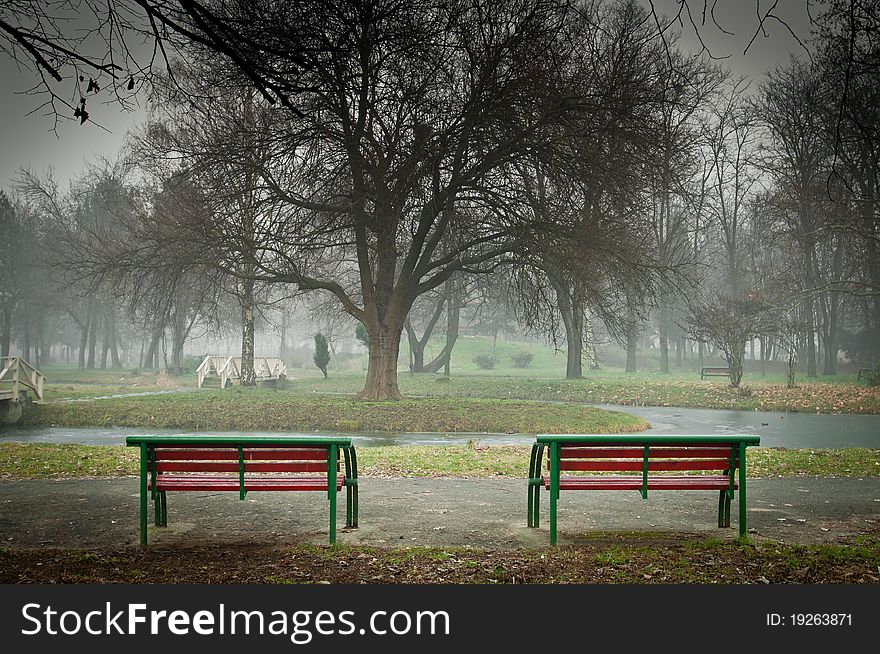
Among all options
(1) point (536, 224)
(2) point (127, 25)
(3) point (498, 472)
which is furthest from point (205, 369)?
(2) point (127, 25)

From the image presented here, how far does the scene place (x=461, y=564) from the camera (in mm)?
5672

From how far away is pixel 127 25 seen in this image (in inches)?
266

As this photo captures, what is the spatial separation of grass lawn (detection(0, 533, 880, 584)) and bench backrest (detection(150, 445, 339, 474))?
61 centimetres

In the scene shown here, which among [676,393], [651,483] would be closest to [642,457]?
[651,483]

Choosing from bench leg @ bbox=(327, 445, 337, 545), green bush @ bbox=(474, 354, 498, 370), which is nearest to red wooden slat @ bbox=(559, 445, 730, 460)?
bench leg @ bbox=(327, 445, 337, 545)

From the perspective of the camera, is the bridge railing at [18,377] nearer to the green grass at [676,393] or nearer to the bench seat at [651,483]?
the green grass at [676,393]

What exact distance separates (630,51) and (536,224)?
17.2 feet

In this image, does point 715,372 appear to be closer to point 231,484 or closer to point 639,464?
point 639,464

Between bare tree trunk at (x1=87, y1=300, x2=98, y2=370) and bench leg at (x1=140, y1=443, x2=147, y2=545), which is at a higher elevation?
bare tree trunk at (x1=87, y1=300, x2=98, y2=370)

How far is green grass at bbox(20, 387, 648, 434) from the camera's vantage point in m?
19.6

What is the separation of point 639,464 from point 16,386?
21.8 m

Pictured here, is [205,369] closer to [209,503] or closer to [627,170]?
[627,170]

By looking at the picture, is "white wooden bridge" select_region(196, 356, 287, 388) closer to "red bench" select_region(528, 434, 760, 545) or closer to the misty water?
the misty water

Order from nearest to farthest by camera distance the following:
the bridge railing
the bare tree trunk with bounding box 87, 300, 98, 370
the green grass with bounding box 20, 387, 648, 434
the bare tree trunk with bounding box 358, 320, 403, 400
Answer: the green grass with bounding box 20, 387, 648, 434 < the bridge railing < the bare tree trunk with bounding box 358, 320, 403, 400 < the bare tree trunk with bounding box 87, 300, 98, 370
